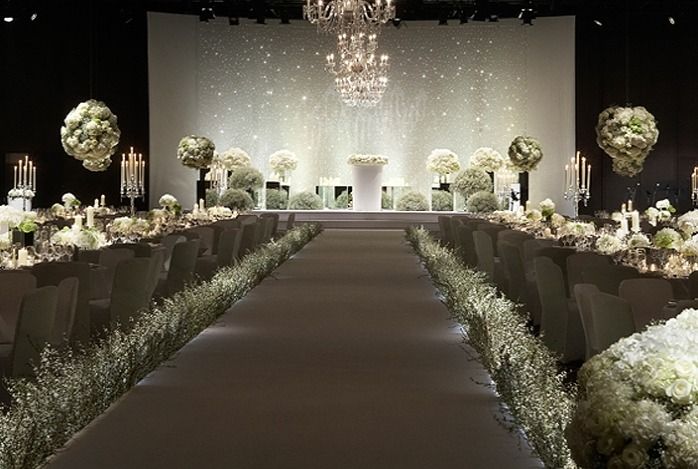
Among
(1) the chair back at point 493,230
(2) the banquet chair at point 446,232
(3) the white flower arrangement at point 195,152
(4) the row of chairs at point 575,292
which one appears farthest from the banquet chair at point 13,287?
(3) the white flower arrangement at point 195,152

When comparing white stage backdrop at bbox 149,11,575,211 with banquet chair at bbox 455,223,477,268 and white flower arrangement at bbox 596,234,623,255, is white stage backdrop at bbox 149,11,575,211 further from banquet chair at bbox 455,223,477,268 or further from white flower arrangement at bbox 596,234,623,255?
white flower arrangement at bbox 596,234,623,255

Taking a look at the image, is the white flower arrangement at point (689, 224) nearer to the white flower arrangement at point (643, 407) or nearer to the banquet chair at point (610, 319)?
the banquet chair at point (610, 319)

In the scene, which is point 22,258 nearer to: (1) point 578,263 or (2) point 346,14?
(1) point 578,263

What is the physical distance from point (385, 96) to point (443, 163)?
3872 millimetres

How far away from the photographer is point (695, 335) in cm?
396

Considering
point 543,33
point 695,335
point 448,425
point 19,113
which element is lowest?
point 448,425

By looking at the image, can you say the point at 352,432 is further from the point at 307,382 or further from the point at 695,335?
the point at 695,335

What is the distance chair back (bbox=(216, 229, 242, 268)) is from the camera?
15641 millimetres

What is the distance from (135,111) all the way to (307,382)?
85.4 ft

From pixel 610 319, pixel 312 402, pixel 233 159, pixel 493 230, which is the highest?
pixel 233 159

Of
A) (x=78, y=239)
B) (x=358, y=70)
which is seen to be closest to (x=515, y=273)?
(x=78, y=239)

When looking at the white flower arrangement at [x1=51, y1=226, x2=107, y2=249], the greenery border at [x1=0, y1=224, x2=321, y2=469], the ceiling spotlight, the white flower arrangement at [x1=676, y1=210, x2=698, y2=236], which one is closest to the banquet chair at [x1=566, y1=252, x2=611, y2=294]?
the white flower arrangement at [x1=676, y1=210, x2=698, y2=236]

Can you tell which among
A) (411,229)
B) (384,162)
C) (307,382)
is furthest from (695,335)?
(384,162)

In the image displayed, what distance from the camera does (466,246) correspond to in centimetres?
1773
